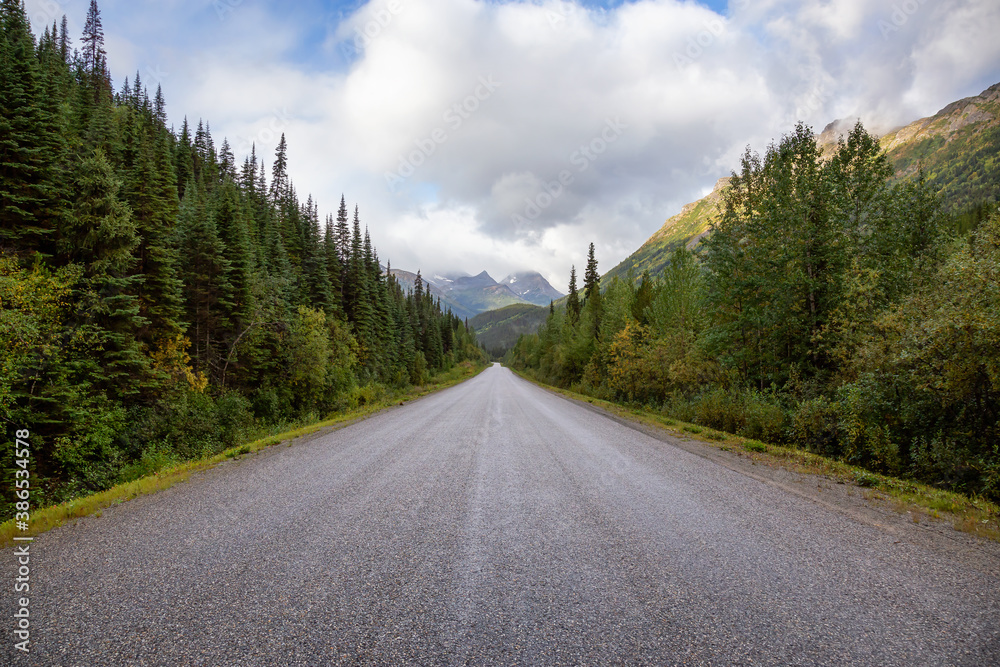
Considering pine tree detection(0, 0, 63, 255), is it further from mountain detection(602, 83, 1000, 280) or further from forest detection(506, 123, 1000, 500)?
mountain detection(602, 83, 1000, 280)

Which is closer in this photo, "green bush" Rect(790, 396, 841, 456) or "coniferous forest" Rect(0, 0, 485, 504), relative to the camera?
"green bush" Rect(790, 396, 841, 456)

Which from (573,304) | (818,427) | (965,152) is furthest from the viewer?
(965,152)

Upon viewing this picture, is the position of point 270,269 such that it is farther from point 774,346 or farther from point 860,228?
point 860,228

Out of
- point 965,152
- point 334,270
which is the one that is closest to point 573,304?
point 334,270

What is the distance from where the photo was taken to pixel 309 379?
2459 cm

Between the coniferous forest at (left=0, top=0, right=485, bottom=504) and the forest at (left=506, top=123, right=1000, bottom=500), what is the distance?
1866 centimetres

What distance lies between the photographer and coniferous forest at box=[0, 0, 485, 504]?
11.3 m

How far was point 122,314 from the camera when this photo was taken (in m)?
14.0

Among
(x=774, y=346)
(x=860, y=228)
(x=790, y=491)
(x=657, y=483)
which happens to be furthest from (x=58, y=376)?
(x=860, y=228)

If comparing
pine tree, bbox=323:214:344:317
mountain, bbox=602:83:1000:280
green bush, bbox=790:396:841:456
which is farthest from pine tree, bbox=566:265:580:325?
mountain, bbox=602:83:1000:280

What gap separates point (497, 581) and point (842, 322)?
1412cm

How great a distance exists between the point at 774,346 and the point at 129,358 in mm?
23821

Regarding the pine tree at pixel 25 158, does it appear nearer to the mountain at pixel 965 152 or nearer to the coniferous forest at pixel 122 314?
the coniferous forest at pixel 122 314

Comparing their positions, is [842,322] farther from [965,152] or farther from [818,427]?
[965,152]
